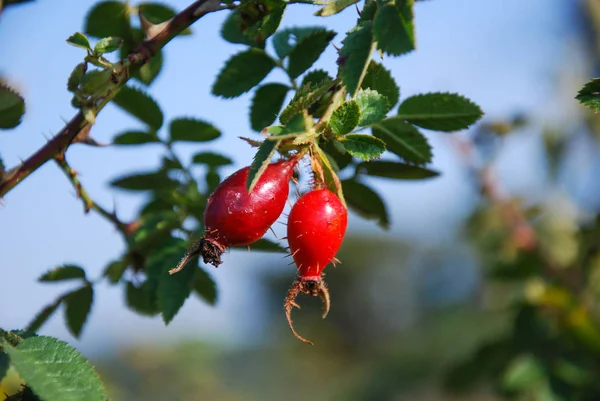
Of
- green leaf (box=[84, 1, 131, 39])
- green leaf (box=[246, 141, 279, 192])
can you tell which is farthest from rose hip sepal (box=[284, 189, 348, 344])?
green leaf (box=[84, 1, 131, 39])

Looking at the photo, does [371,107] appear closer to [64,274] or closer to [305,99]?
[305,99]

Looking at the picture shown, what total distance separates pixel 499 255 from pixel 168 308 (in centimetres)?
170

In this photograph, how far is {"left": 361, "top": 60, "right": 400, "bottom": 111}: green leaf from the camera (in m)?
1.05

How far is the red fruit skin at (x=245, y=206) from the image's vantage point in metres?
0.92

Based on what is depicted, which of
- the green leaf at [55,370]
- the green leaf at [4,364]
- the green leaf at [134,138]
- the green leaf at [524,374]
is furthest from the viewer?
the green leaf at [524,374]

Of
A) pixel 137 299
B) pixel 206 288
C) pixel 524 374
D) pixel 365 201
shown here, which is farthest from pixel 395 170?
pixel 524 374

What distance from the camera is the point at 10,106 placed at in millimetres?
1104

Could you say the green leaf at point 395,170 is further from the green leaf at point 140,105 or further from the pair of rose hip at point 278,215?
the green leaf at point 140,105

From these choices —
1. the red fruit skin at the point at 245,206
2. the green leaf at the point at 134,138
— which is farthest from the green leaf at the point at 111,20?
the red fruit skin at the point at 245,206

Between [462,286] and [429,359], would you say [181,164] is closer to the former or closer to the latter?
[429,359]

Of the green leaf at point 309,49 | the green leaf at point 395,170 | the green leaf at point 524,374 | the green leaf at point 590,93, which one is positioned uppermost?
the green leaf at point 309,49

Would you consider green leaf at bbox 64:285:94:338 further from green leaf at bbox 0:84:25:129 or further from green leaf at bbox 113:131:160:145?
green leaf at bbox 0:84:25:129

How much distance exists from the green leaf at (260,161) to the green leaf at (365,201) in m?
0.49

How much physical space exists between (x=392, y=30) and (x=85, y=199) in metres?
0.80
